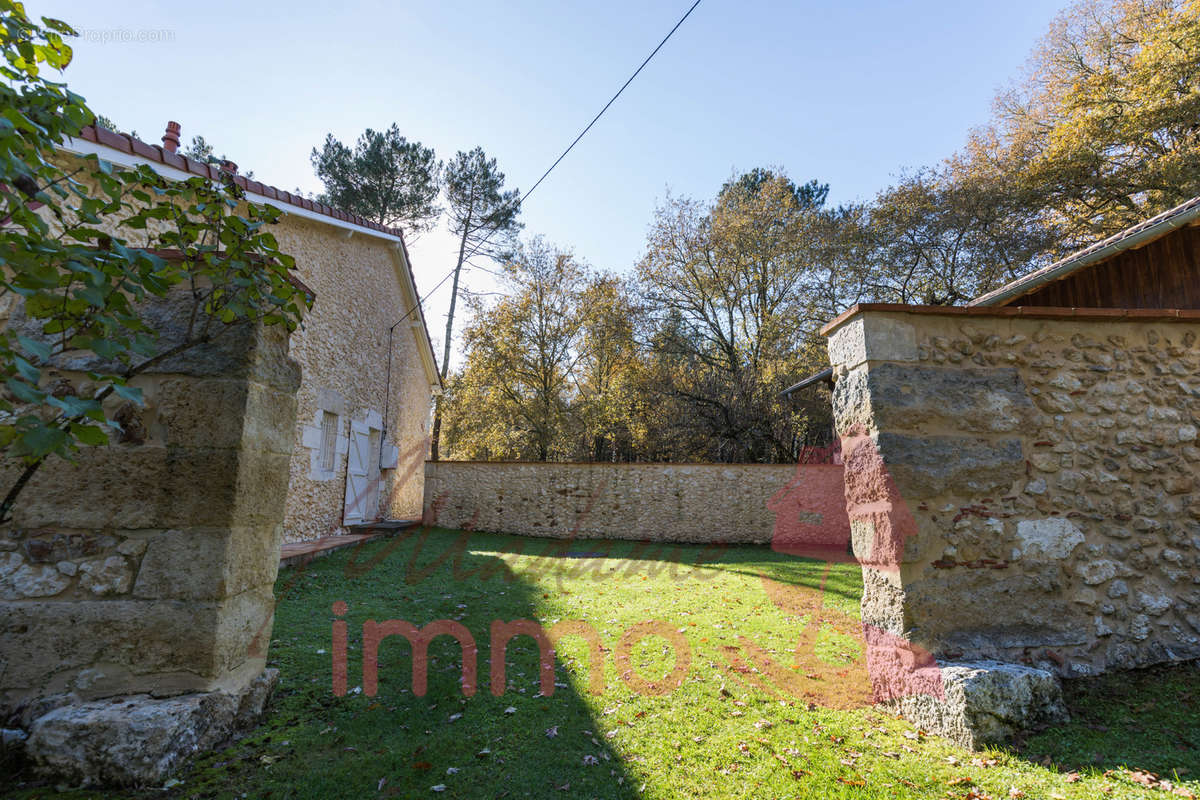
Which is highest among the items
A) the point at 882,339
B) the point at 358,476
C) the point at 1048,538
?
the point at 882,339

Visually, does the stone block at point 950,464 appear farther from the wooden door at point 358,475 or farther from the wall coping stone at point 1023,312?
the wooden door at point 358,475

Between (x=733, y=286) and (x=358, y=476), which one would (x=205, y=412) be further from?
(x=733, y=286)

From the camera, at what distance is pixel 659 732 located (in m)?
3.00

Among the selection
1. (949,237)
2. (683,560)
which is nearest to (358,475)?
(683,560)

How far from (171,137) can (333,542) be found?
19.0 ft

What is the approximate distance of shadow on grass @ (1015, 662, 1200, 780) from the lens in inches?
102

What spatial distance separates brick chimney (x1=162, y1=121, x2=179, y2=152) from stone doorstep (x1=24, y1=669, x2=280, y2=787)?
7.36 m

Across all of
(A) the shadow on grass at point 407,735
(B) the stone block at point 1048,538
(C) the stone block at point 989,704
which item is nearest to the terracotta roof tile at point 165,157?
(A) the shadow on grass at point 407,735

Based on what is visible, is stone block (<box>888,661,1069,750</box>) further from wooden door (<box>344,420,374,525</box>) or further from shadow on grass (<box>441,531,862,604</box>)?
wooden door (<box>344,420,374,525</box>)

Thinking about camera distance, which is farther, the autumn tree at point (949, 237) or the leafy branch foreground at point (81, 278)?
the autumn tree at point (949, 237)

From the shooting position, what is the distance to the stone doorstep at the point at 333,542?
6926 mm

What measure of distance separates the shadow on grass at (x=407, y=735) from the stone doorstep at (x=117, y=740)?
0.14m

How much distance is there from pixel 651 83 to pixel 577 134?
1.08 metres

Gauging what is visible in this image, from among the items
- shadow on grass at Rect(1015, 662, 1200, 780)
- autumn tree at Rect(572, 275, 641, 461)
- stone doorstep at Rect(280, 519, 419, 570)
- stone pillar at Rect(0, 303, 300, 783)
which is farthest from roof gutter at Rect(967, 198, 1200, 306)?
autumn tree at Rect(572, 275, 641, 461)
